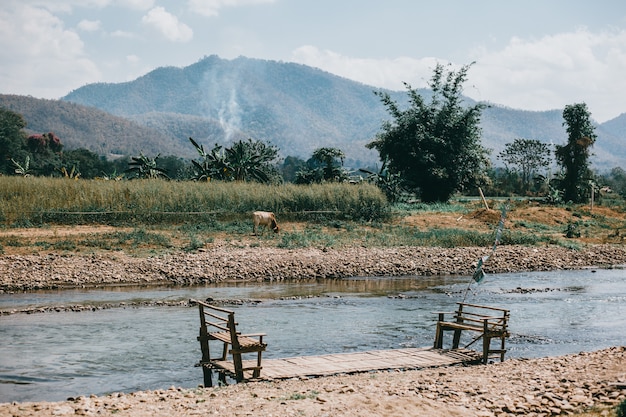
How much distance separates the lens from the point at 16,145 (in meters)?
77.2

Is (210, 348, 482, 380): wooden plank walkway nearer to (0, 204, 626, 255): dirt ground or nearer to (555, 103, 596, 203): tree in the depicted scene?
(0, 204, 626, 255): dirt ground

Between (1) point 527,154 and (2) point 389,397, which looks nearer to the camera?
(2) point 389,397

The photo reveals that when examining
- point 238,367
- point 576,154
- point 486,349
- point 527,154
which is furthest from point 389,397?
point 527,154

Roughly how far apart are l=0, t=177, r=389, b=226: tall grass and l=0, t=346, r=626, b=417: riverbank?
23515 mm

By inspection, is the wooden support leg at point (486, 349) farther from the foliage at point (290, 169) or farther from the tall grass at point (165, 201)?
the foliage at point (290, 169)

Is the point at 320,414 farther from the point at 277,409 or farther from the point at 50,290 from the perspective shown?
the point at 50,290

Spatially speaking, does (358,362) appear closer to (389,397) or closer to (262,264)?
(389,397)

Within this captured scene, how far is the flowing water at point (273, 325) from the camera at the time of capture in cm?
1457

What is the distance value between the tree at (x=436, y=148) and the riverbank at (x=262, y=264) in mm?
18528

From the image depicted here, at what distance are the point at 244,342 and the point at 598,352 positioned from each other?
774cm

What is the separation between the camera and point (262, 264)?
1142 inches

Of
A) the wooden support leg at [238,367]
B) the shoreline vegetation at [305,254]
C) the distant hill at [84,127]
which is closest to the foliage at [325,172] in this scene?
the shoreline vegetation at [305,254]

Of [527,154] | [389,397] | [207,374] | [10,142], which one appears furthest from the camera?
[527,154]

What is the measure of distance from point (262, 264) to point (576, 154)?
36.5m
